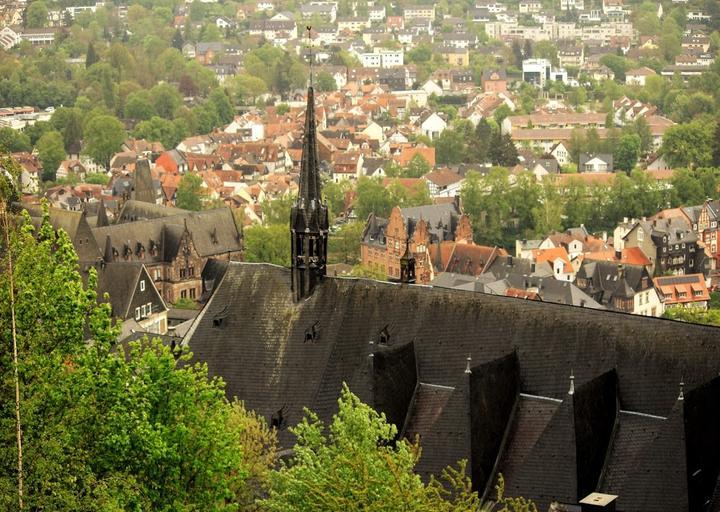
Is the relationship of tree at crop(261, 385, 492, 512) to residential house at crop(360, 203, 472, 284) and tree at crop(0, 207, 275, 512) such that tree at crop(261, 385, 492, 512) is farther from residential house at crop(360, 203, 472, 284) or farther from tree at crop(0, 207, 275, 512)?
residential house at crop(360, 203, 472, 284)

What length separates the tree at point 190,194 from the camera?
550 feet

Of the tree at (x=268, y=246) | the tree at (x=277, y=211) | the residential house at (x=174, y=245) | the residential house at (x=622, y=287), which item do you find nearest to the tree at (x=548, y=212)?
the tree at (x=277, y=211)

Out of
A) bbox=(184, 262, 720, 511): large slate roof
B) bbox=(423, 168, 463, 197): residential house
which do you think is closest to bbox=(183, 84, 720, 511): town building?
bbox=(184, 262, 720, 511): large slate roof

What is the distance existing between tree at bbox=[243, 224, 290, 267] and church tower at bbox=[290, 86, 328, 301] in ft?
257

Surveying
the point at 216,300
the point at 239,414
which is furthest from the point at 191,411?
the point at 216,300

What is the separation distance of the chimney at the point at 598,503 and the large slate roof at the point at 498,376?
5.46ft

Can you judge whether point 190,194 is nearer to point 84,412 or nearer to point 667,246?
point 667,246

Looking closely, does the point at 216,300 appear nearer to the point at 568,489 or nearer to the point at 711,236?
the point at 568,489

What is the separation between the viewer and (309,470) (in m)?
39.9

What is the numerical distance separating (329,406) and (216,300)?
6984 millimetres

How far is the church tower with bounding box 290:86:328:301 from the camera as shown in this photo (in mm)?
53656

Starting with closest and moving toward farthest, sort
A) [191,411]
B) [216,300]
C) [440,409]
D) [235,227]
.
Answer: [191,411], [440,409], [216,300], [235,227]

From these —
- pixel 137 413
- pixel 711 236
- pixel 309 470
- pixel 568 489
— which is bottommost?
pixel 711 236

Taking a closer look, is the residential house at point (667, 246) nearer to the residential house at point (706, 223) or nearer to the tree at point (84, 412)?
the residential house at point (706, 223)
